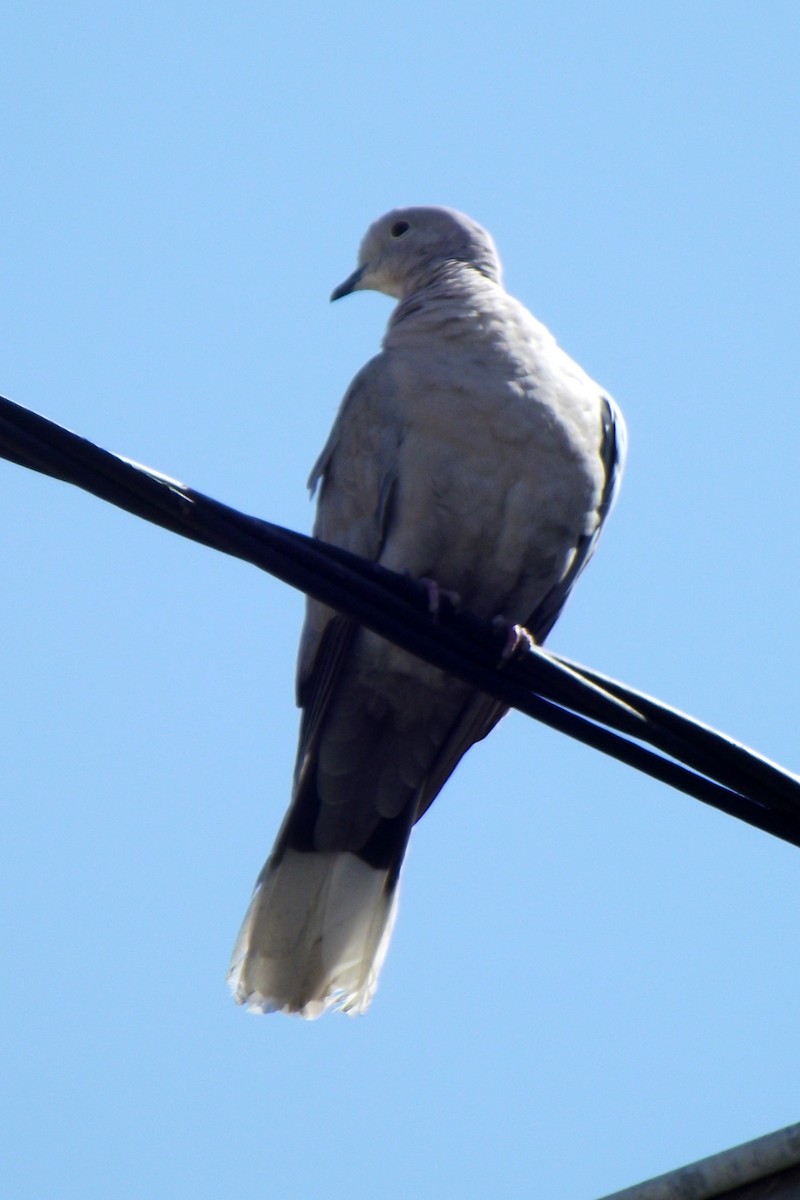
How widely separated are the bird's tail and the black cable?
5.84 feet

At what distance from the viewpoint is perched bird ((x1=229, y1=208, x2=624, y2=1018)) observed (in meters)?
4.03

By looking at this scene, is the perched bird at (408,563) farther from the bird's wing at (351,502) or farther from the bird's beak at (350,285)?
the bird's beak at (350,285)

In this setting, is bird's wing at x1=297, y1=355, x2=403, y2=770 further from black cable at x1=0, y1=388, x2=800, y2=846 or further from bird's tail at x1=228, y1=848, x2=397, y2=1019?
black cable at x1=0, y1=388, x2=800, y2=846

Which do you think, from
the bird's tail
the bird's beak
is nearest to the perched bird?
the bird's tail

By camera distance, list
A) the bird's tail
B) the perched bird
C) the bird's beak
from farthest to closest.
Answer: the bird's beak < the bird's tail < the perched bird

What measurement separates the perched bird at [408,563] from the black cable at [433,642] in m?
1.44

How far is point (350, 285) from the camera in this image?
5.62 metres

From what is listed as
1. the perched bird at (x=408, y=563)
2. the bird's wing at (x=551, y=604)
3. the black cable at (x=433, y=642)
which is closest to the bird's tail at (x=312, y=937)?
the perched bird at (x=408, y=563)

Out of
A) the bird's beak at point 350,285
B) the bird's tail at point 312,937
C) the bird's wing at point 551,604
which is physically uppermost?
the bird's beak at point 350,285

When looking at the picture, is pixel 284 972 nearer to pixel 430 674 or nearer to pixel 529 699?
pixel 430 674

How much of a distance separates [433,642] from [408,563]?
1509 millimetres

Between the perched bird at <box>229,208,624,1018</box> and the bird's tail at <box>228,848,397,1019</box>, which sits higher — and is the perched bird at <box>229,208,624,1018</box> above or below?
above

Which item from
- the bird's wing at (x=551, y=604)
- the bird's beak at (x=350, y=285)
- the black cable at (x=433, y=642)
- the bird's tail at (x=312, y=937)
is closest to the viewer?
the black cable at (x=433, y=642)

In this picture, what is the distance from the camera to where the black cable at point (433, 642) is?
89.7 inches
